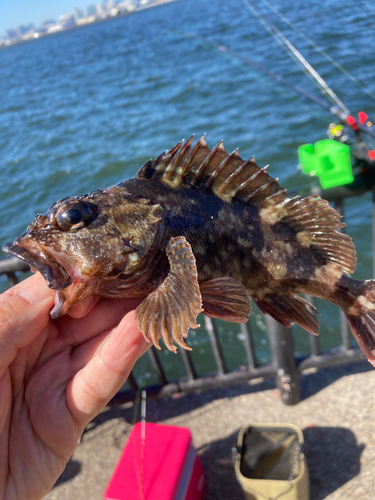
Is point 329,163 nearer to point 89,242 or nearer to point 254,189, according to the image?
point 254,189

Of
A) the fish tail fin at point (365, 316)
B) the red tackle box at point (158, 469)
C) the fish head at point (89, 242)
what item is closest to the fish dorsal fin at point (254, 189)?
the fish tail fin at point (365, 316)

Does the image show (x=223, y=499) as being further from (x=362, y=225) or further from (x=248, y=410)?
(x=362, y=225)

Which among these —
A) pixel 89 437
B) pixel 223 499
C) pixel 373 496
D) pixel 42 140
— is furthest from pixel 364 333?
pixel 42 140

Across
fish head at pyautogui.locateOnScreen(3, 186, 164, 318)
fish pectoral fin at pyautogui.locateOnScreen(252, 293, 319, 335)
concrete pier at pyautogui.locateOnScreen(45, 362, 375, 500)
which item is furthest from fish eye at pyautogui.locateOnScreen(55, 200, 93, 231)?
concrete pier at pyautogui.locateOnScreen(45, 362, 375, 500)

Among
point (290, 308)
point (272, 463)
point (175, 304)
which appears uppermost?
point (175, 304)

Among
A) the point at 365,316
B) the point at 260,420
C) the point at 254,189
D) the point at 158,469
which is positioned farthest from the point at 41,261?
the point at 260,420

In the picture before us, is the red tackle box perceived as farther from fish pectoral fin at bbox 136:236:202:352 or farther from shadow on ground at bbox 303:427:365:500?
fish pectoral fin at bbox 136:236:202:352
